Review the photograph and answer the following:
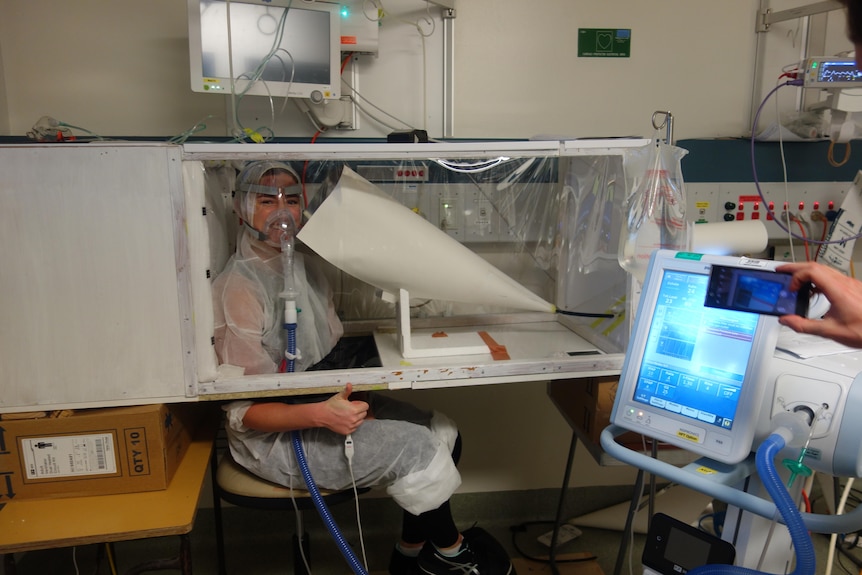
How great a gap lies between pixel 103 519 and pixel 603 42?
2067 mm

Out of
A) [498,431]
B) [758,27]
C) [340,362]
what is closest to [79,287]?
[340,362]

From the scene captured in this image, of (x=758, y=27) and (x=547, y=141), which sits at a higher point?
(x=758, y=27)

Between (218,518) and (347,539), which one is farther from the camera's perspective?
(347,539)

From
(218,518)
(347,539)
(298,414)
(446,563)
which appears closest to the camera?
(298,414)

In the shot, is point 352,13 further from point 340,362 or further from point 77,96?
point 340,362

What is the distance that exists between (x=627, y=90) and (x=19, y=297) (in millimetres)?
1956

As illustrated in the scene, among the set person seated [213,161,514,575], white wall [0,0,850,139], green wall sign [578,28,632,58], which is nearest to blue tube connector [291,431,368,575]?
person seated [213,161,514,575]

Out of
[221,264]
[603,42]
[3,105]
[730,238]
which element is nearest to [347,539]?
[221,264]

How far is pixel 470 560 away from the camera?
161 centimetres

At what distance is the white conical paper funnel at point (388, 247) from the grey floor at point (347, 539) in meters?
1.03

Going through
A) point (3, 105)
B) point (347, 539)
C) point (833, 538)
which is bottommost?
point (347, 539)

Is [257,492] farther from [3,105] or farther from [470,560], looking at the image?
[3,105]

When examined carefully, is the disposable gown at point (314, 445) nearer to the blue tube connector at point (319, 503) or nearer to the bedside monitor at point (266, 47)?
the blue tube connector at point (319, 503)

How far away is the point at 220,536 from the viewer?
1838 millimetres
